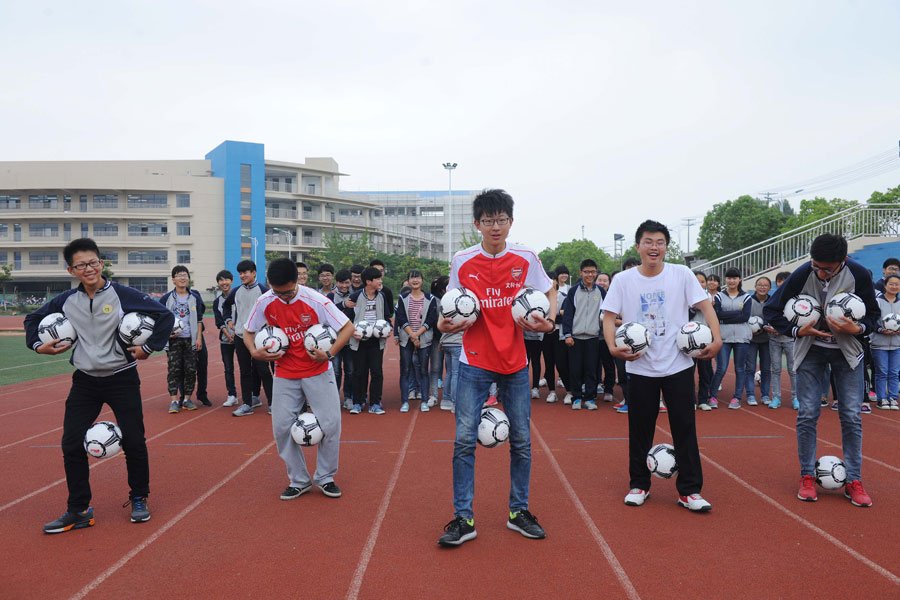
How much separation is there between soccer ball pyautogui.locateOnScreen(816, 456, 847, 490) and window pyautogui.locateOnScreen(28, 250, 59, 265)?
6555 centimetres

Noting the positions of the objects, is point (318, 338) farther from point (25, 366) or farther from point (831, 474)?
point (25, 366)

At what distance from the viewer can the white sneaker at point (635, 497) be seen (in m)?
4.66

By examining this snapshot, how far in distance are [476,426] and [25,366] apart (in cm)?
1501

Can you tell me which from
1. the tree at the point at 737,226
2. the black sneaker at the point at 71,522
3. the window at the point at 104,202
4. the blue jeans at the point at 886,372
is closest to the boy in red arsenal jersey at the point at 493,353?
the black sneaker at the point at 71,522

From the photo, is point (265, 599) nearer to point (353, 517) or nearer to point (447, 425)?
point (353, 517)

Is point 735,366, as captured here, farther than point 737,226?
No

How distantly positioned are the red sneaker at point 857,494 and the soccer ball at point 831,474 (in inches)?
2.1

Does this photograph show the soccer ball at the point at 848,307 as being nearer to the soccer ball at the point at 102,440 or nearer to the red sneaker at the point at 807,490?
the red sneaker at the point at 807,490

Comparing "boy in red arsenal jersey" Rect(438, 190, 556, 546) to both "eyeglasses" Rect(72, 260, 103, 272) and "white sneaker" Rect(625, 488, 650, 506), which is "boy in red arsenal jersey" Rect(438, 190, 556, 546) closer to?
"white sneaker" Rect(625, 488, 650, 506)

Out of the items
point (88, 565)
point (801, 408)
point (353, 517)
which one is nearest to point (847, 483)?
point (801, 408)

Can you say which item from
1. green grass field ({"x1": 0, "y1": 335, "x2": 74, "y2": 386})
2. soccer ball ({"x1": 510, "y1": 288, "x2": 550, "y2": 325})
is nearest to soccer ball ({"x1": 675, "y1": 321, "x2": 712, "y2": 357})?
soccer ball ({"x1": 510, "y1": 288, "x2": 550, "y2": 325})

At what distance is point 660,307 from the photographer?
4.65 m

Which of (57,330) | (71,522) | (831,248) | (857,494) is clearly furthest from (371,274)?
(857,494)

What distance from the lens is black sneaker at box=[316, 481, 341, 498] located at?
4.99m
